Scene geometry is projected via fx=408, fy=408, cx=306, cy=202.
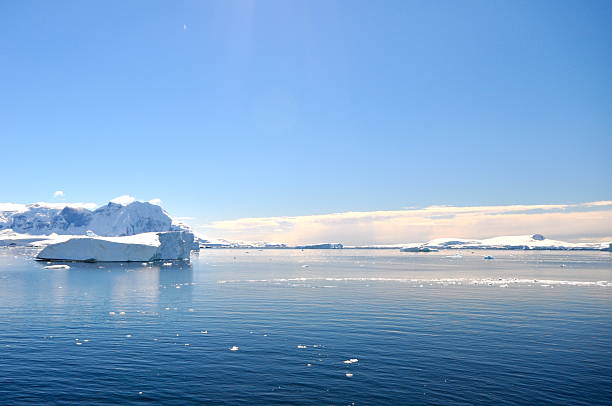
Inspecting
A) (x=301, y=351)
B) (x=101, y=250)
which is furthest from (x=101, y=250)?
(x=301, y=351)

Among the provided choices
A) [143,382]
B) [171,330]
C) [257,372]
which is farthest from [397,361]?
[171,330]

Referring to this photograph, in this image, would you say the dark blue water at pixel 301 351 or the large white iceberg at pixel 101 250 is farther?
the large white iceberg at pixel 101 250

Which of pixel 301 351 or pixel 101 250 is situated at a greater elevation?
pixel 101 250

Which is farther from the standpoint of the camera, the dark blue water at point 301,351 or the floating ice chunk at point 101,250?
the floating ice chunk at point 101,250

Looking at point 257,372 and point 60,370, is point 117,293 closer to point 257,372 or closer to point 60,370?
point 60,370

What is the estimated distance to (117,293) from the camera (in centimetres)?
4659

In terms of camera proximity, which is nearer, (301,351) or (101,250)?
(301,351)

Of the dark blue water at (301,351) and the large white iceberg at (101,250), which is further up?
the large white iceberg at (101,250)

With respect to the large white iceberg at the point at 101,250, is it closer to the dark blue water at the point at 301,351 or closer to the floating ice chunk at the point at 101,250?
the floating ice chunk at the point at 101,250

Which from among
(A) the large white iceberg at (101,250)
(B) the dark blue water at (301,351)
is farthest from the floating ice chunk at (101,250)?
(B) the dark blue water at (301,351)

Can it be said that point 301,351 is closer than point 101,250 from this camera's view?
Yes

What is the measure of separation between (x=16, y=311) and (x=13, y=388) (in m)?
21.4

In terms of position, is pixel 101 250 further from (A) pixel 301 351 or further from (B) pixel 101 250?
(A) pixel 301 351

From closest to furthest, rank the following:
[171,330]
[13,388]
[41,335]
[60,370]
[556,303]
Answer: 1. [13,388]
2. [60,370]
3. [41,335]
4. [171,330]
5. [556,303]
